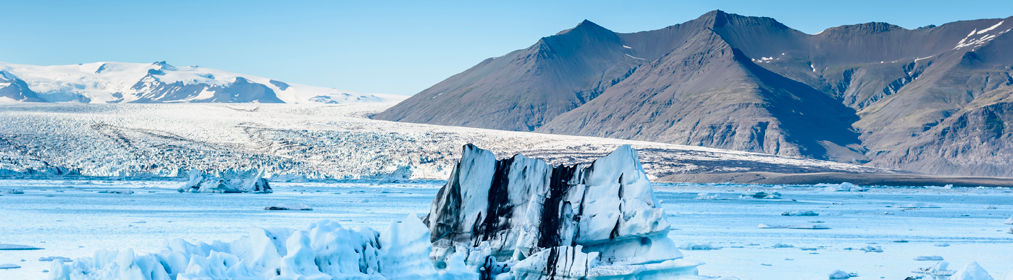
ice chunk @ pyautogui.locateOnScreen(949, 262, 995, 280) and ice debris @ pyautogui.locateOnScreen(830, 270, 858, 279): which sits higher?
ice chunk @ pyautogui.locateOnScreen(949, 262, 995, 280)

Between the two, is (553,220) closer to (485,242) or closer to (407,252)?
(485,242)

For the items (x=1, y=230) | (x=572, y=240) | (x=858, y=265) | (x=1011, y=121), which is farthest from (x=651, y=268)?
(x=1011, y=121)

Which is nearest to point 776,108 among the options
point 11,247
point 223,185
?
point 223,185

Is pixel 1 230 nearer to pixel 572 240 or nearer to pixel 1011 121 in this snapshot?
pixel 572 240

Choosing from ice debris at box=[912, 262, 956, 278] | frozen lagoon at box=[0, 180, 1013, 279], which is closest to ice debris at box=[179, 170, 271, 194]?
frozen lagoon at box=[0, 180, 1013, 279]

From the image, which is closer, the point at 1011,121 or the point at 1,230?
the point at 1,230

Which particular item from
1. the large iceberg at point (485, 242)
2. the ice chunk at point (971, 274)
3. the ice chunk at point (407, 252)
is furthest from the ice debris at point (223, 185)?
the ice chunk at point (971, 274)

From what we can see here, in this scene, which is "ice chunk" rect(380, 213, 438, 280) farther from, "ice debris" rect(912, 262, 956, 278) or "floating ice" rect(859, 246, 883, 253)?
"floating ice" rect(859, 246, 883, 253)
